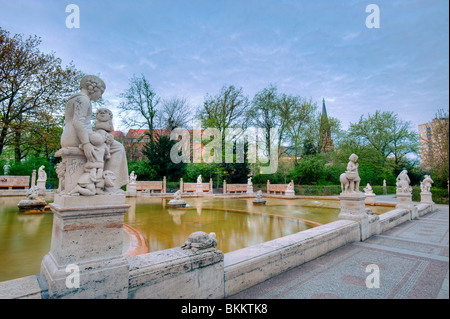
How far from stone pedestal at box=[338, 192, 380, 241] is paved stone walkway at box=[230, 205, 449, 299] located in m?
0.42

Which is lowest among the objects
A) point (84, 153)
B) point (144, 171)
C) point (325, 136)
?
point (144, 171)

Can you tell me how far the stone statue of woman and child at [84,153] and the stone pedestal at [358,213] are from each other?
5333mm

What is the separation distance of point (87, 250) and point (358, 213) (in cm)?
563

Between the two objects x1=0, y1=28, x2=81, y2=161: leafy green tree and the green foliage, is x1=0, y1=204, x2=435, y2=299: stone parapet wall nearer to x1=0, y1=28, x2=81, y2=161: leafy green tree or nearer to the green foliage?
x1=0, y1=28, x2=81, y2=161: leafy green tree

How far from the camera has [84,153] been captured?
2.11 metres

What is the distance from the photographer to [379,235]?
19.5 feet

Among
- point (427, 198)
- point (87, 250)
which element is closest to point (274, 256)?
point (87, 250)

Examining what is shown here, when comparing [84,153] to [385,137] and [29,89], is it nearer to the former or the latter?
[29,89]

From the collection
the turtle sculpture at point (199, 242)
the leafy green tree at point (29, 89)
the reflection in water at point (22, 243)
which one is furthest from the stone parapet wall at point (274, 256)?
the leafy green tree at point (29, 89)

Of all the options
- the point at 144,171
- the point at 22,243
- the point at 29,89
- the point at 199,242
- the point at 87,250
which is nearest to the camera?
the point at 87,250

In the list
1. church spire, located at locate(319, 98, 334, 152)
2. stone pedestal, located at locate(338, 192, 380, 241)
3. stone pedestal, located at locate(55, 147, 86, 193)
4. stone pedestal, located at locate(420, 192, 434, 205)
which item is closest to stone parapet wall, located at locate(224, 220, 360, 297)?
stone pedestal, located at locate(338, 192, 380, 241)

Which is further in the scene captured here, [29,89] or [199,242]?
[29,89]

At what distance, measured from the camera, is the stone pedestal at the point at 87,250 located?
182 centimetres
